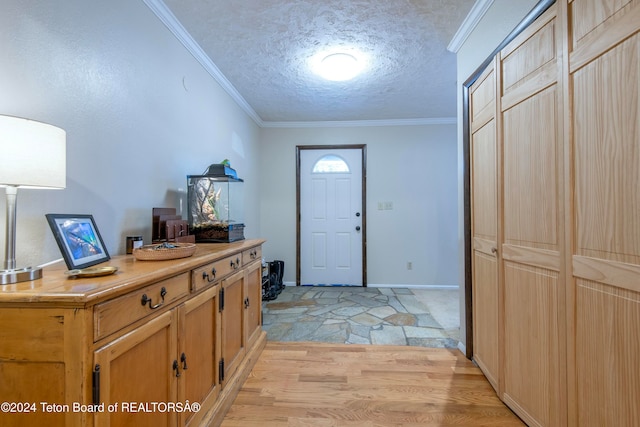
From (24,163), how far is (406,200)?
3763mm

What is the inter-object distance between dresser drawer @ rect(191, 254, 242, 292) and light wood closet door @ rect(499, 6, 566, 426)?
1520 mm

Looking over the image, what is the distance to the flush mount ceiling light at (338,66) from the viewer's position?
A: 7.61ft

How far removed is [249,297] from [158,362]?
37.0 inches

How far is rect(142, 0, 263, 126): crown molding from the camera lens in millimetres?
1694

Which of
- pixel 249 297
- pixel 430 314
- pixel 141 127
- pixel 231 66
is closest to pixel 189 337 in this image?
pixel 249 297

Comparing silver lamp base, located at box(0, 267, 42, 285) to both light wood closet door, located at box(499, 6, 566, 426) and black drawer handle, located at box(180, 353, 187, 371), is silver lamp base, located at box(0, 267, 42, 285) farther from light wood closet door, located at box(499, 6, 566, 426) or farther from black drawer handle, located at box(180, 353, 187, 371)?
light wood closet door, located at box(499, 6, 566, 426)

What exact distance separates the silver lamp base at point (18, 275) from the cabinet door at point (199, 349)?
45 cm

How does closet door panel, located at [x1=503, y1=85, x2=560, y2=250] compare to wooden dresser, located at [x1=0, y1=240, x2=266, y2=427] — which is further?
closet door panel, located at [x1=503, y1=85, x2=560, y2=250]

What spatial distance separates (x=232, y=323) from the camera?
1.63 metres

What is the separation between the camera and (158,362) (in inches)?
39.1

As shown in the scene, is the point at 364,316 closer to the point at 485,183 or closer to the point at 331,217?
the point at 331,217

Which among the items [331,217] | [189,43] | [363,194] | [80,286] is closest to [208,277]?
[80,286]

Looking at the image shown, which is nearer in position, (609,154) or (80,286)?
(80,286)

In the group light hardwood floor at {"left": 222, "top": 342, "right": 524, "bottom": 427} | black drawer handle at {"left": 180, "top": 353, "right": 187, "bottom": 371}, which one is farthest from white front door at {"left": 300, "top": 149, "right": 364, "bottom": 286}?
black drawer handle at {"left": 180, "top": 353, "right": 187, "bottom": 371}
